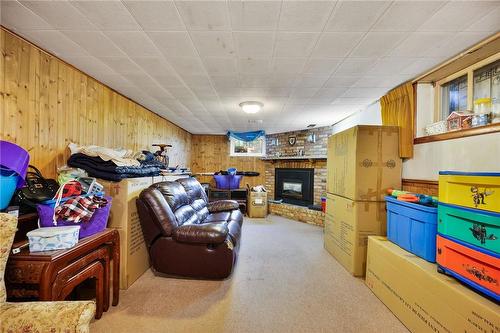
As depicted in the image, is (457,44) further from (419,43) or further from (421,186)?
(421,186)

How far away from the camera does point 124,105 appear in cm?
304

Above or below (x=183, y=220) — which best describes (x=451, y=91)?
above

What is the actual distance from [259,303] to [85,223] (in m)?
1.58

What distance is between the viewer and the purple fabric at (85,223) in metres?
1.46

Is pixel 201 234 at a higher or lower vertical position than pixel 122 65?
lower


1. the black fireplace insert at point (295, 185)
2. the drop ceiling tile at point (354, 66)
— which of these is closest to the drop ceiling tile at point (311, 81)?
the drop ceiling tile at point (354, 66)

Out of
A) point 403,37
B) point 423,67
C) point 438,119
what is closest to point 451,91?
point 438,119

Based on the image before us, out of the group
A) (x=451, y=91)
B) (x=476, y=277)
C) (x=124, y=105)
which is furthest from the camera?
(x=124, y=105)

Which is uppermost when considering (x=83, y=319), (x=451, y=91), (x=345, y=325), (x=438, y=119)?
(x=451, y=91)

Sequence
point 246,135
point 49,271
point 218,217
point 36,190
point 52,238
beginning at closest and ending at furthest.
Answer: point 49,271 → point 52,238 → point 36,190 → point 218,217 → point 246,135

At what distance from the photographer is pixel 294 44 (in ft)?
5.59

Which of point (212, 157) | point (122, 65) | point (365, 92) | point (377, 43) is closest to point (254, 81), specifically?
point (377, 43)

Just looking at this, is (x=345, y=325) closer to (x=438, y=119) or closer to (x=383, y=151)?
(x=383, y=151)

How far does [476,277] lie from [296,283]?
142 centimetres
